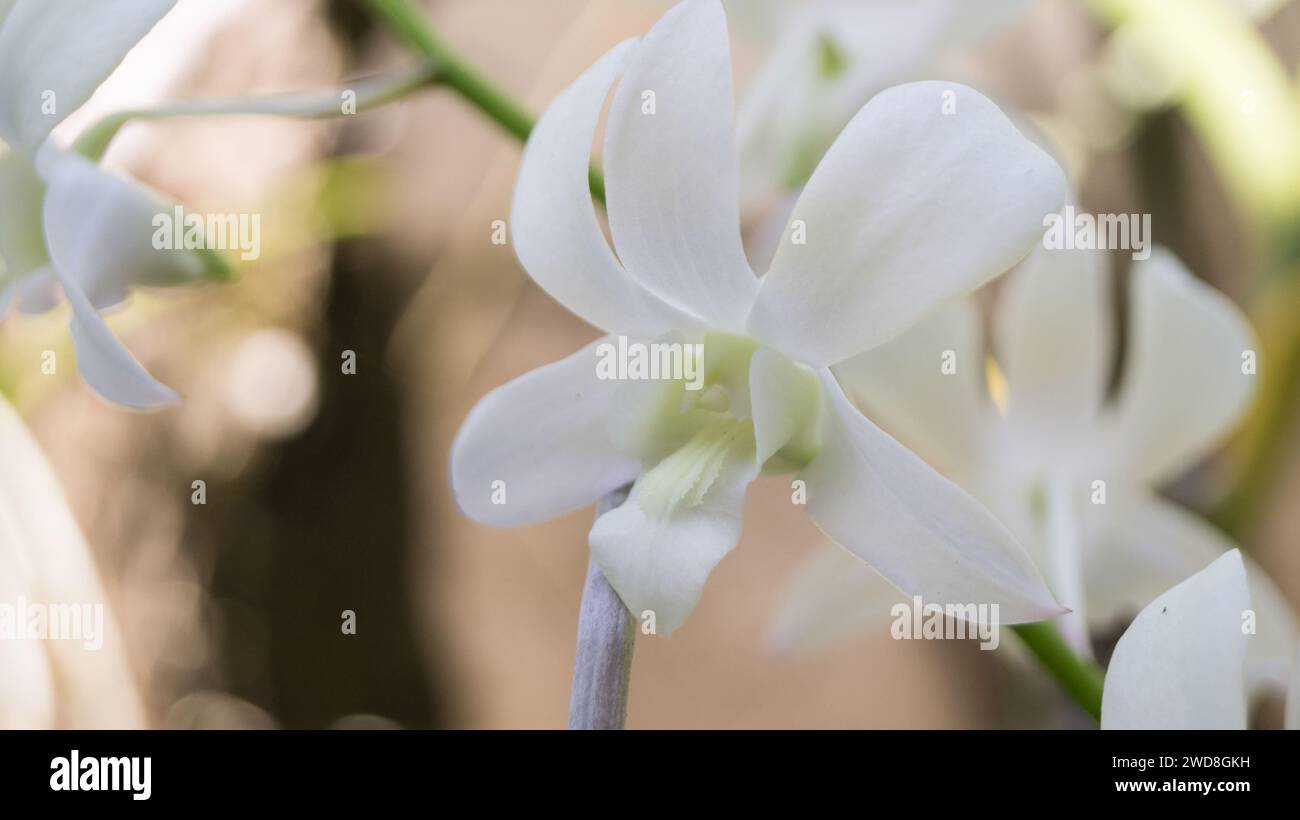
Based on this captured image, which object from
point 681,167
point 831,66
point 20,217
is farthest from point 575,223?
point 831,66

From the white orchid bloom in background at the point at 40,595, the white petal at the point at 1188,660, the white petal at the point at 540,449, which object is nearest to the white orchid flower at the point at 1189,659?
the white petal at the point at 1188,660

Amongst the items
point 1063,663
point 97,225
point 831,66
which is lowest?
point 1063,663

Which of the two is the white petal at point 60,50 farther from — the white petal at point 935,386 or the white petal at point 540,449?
the white petal at point 935,386

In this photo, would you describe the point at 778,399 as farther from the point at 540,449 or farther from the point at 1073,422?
the point at 1073,422

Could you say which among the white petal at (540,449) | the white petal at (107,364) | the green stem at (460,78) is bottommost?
the white petal at (540,449)

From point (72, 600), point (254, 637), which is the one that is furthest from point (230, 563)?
point (72, 600)
